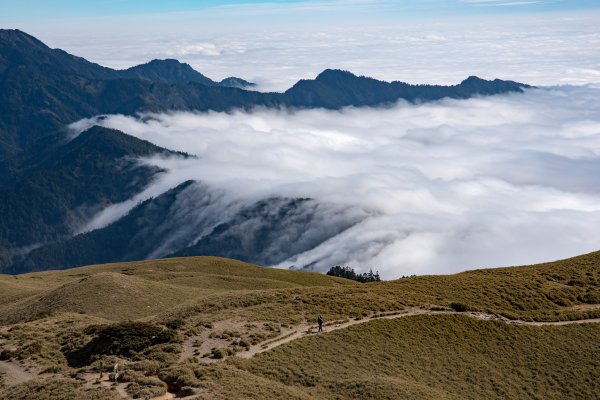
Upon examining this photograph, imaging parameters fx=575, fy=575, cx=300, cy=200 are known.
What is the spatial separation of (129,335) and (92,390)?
1277 centimetres

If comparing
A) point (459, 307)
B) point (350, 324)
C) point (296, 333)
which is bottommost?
A: point (459, 307)

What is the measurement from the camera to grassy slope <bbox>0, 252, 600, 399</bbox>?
159 feet

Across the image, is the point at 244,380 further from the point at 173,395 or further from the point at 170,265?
the point at 170,265

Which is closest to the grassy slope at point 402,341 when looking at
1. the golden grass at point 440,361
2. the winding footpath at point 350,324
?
the golden grass at point 440,361

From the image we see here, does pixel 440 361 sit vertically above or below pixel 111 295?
above

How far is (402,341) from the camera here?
5966 centimetres

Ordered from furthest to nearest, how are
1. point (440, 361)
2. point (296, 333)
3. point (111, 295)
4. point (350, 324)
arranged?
point (111, 295) < point (350, 324) < point (296, 333) < point (440, 361)

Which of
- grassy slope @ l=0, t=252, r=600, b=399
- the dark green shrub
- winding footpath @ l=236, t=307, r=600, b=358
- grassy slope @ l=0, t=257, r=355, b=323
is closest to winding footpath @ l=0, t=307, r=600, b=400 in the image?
winding footpath @ l=236, t=307, r=600, b=358

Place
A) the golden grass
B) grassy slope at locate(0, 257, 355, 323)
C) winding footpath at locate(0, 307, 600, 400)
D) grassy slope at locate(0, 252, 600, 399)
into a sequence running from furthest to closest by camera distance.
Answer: grassy slope at locate(0, 257, 355, 323), winding footpath at locate(0, 307, 600, 400), the golden grass, grassy slope at locate(0, 252, 600, 399)

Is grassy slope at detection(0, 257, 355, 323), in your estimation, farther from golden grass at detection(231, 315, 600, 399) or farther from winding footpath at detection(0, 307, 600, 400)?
golden grass at detection(231, 315, 600, 399)

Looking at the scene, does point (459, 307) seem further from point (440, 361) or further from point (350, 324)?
point (350, 324)

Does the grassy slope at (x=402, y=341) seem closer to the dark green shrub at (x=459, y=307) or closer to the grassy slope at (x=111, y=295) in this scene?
the grassy slope at (x=111, y=295)

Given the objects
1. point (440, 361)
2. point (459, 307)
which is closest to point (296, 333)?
point (440, 361)

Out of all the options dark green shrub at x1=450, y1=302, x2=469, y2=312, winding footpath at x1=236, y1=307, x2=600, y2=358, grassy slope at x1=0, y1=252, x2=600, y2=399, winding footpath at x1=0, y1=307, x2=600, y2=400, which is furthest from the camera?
dark green shrub at x1=450, y1=302, x2=469, y2=312
